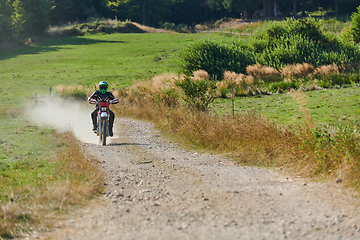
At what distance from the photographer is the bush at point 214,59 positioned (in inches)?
1299

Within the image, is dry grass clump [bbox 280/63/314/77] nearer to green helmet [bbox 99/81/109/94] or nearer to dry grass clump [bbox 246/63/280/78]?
dry grass clump [bbox 246/63/280/78]

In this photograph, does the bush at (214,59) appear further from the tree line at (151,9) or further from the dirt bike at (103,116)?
the tree line at (151,9)

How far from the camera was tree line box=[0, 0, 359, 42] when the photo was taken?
7406 cm

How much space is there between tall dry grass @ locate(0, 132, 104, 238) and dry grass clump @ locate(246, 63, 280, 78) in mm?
23910

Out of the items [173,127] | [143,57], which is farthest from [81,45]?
[173,127]

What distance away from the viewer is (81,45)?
64312 mm

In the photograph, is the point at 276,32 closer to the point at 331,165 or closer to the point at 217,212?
the point at 331,165

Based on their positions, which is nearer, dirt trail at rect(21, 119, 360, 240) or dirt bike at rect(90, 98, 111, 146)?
dirt trail at rect(21, 119, 360, 240)

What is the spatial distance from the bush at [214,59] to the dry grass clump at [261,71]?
1040 mm

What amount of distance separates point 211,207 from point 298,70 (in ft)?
86.2

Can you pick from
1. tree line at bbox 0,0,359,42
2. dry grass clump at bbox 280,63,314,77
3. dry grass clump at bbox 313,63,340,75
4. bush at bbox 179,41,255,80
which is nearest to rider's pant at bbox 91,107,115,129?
bush at bbox 179,41,255,80

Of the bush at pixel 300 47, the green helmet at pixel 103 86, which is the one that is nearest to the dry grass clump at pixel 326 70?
the bush at pixel 300 47

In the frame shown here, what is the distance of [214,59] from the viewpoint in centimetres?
3372

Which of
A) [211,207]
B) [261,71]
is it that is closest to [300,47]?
[261,71]
